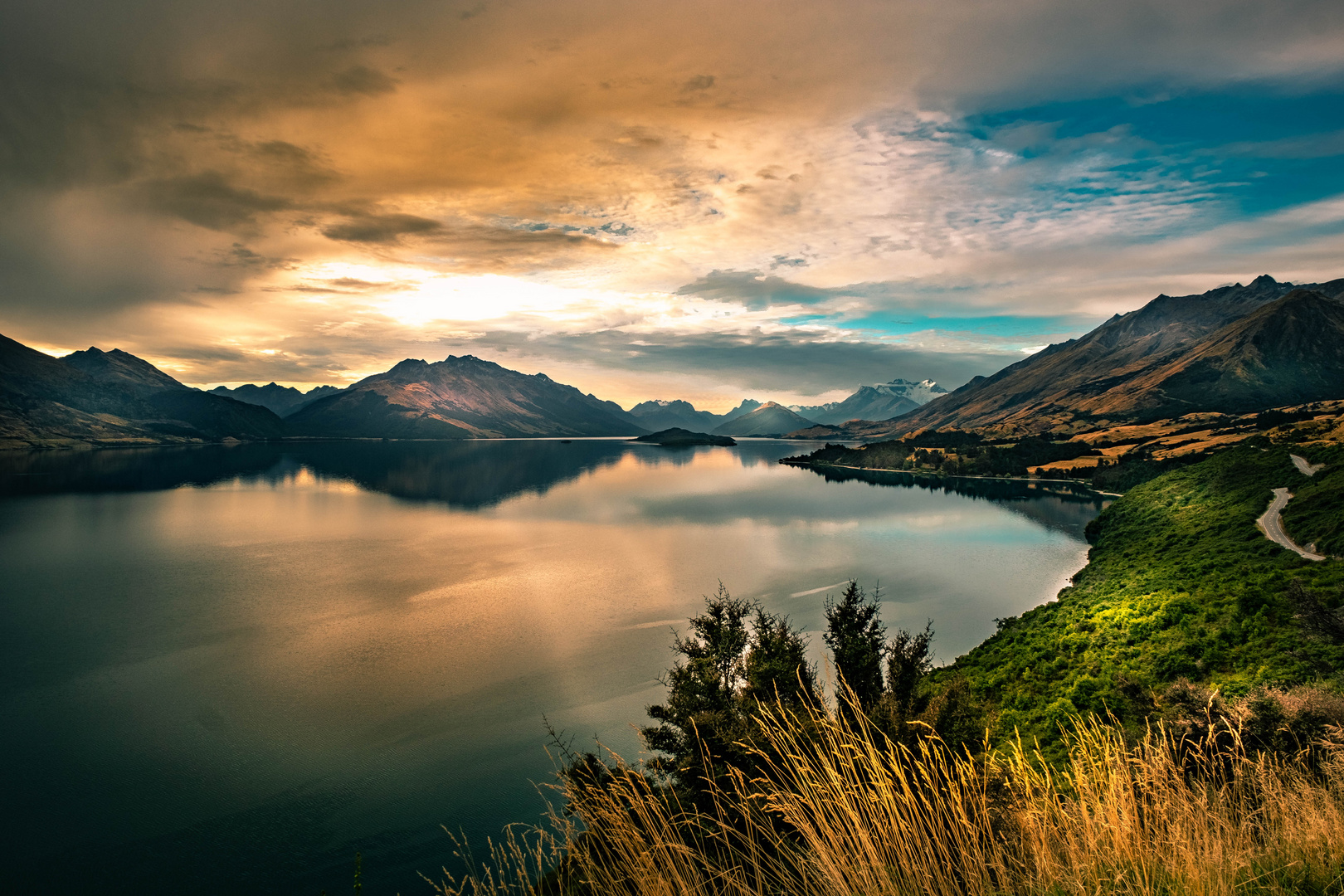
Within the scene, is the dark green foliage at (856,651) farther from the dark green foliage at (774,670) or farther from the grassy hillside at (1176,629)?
the grassy hillside at (1176,629)

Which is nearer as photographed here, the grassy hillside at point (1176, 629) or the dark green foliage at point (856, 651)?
the grassy hillside at point (1176, 629)

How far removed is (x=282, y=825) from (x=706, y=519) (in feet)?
275

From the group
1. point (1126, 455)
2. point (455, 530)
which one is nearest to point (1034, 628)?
point (455, 530)

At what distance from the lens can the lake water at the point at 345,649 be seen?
23656 millimetres

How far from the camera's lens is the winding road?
137 feet

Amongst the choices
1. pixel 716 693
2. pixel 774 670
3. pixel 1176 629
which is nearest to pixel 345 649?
pixel 716 693

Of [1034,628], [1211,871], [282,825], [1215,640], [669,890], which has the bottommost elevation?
[282,825]

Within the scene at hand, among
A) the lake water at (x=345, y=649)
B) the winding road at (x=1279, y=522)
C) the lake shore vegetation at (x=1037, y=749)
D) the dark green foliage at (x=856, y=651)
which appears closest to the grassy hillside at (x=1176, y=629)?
the lake shore vegetation at (x=1037, y=749)

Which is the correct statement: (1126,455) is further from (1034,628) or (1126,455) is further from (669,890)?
(669,890)

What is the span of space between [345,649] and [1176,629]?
166ft

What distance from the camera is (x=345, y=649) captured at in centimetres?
4188

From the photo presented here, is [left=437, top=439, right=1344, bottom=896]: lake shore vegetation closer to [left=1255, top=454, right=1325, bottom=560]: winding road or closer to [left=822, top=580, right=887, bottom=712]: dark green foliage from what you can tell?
[left=822, top=580, right=887, bottom=712]: dark green foliage

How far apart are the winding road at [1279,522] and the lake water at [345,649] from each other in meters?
18.0

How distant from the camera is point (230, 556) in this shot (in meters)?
69.2
